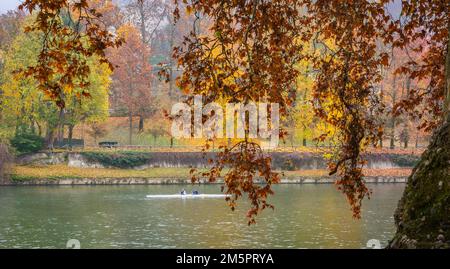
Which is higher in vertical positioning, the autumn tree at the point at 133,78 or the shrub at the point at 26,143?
the autumn tree at the point at 133,78

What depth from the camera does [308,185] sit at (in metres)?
53.3

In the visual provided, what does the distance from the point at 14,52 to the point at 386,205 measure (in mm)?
33367

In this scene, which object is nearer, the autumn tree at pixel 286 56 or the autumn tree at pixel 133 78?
the autumn tree at pixel 286 56

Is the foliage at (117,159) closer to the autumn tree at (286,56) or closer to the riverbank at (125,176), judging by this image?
the riverbank at (125,176)

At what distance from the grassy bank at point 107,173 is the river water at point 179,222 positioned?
7760mm

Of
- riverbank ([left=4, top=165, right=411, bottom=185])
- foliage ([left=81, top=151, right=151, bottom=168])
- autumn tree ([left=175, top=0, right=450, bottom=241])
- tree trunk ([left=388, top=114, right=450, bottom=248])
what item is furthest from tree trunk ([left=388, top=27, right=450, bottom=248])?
foliage ([left=81, top=151, right=151, bottom=168])

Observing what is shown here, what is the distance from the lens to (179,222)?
2988 centimetres

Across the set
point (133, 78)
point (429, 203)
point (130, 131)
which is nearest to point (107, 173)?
point (130, 131)

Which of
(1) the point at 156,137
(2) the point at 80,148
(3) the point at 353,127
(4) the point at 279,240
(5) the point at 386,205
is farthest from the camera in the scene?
(1) the point at 156,137

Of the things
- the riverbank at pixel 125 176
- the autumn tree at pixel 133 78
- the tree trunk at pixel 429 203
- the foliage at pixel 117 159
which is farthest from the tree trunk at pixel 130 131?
the tree trunk at pixel 429 203

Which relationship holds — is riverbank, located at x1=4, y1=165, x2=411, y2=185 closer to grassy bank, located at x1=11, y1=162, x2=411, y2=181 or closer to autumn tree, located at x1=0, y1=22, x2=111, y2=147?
grassy bank, located at x1=11, y1=162, x2=411, y2=181

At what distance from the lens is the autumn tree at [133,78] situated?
62.5 metres
